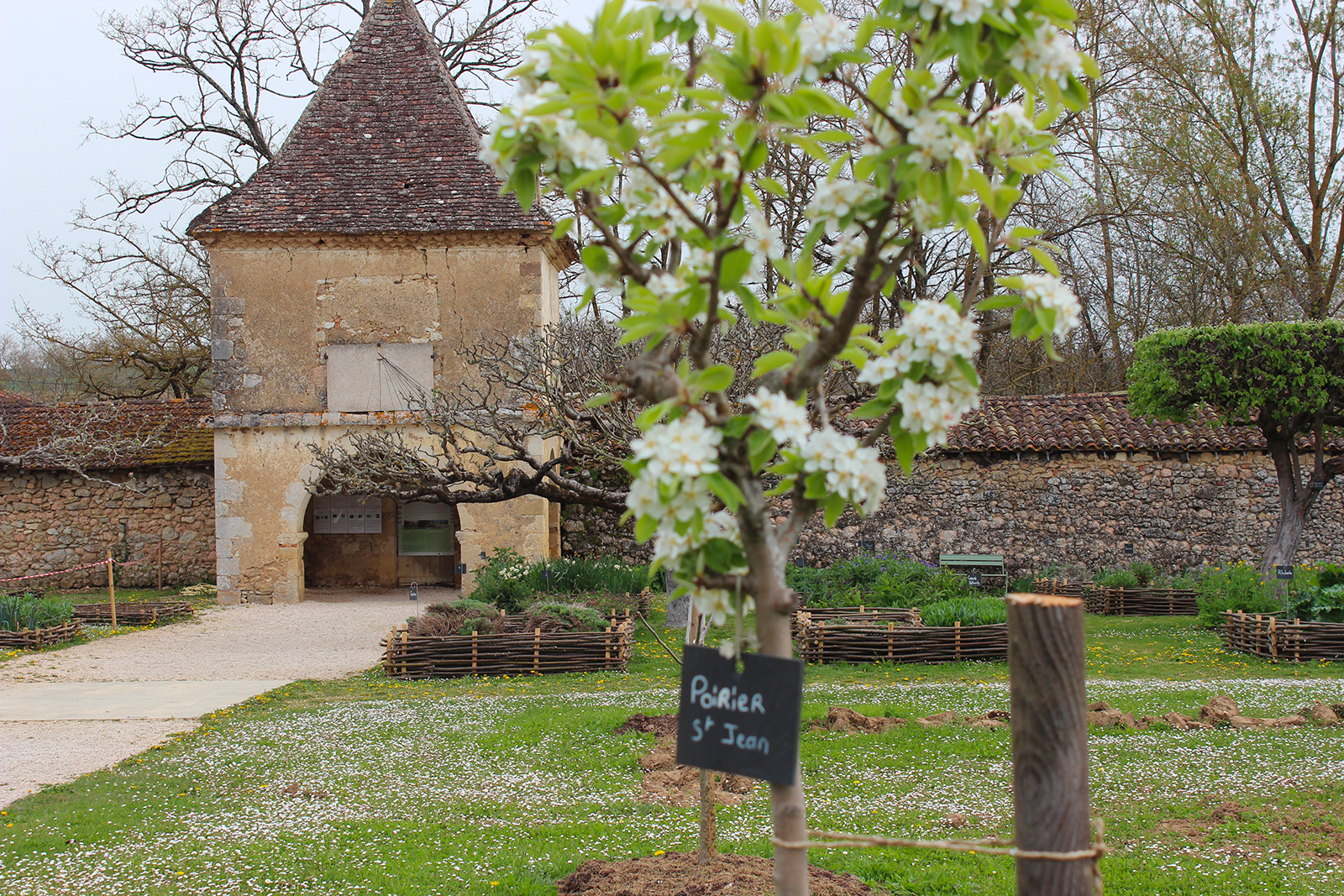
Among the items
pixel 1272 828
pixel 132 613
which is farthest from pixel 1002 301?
pixel 132 613

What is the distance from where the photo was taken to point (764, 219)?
2.26 metres

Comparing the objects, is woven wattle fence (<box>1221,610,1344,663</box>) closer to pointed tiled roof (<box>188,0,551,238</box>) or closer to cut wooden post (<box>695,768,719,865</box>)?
cut wooden post (<box>695,768,719,865</box>)

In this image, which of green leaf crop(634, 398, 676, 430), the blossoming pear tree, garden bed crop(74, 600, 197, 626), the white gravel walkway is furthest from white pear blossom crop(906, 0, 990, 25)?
garden bed crop(74, 600, 197, 626)

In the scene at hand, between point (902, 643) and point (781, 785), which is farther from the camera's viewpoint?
point (902, 643)

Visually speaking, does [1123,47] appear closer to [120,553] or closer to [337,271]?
[337,271]

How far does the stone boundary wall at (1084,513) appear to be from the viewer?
49.6ft

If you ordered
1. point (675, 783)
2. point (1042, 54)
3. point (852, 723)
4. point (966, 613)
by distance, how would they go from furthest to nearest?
point (966, 613), point (852, 723), point (675, 783), point (1042, 54)

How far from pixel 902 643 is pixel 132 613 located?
33.7 ft

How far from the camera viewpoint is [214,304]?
47.9 feet

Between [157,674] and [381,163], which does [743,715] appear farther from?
[381,163]

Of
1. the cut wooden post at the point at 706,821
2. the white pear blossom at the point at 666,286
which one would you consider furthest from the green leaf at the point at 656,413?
the cut wooden post at the point at 706,821

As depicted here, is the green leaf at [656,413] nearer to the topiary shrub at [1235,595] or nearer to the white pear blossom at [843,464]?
the white pear blossom at [843,464]

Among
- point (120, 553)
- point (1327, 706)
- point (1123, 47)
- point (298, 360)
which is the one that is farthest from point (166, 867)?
point (1123, 47)

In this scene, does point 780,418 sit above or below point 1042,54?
below
